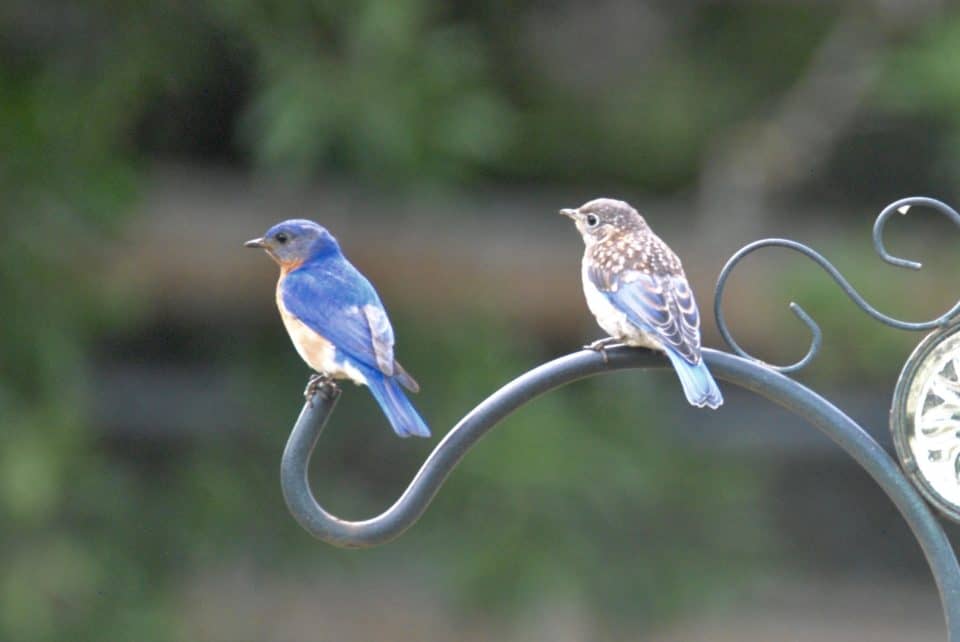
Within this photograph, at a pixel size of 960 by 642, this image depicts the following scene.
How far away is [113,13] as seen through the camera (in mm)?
5055

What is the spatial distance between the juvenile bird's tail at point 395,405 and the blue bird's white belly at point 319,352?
2 cm

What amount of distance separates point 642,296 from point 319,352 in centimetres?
49

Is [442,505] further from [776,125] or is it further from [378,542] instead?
[378,542]

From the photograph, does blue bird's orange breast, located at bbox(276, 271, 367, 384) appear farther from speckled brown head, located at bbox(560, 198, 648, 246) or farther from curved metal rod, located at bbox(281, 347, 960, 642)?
speckled brown head, located at bbox(560, 198, 648, 246)

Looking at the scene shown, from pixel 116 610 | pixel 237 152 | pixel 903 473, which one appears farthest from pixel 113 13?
pixel 903 473

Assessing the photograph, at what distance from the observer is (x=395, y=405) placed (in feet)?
6.73

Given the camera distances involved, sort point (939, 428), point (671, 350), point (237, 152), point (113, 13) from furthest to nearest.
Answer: point (237, 152) < point (113, 13) < point (671, 350) < point (939, 428)

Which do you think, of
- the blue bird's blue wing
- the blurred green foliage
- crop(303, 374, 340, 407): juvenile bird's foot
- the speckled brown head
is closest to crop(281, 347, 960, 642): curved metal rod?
crop(303, 374, 340, 407): juvenile bird's foot

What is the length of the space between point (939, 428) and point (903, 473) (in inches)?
2.9

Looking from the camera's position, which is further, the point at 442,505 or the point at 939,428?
the point at 442,505

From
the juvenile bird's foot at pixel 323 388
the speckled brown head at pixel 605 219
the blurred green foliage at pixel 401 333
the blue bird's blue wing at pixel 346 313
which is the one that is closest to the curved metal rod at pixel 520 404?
the juvenile bird's foot at pixel 323 388

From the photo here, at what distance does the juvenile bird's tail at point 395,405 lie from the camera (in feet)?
6.52

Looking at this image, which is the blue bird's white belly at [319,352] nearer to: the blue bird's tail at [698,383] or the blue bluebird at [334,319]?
the blue bluebird at [334,319]

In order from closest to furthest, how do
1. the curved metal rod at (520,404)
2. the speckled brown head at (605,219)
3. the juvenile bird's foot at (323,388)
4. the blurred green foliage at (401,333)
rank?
the curved metal rod at (520,404)
the juvenile bird's foot at (323,388)
the speckled brown head at (605,219)
the blurred green foliage at (401,333)
